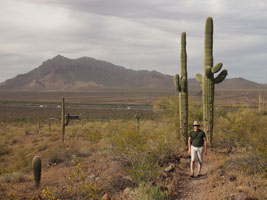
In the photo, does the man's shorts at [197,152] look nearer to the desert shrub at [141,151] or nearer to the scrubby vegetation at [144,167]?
the scrubby vegetation at [144,167]

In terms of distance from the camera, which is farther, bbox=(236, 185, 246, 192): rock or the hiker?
the hiker

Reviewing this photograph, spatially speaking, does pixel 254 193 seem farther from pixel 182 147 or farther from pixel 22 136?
pixel 22 136

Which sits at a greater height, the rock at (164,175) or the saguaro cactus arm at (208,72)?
the saguaro cactus arm at (208,72)

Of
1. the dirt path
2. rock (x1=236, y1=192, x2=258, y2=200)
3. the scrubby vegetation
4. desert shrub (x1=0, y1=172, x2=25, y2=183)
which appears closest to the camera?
rock (x1=236, y1=192, x2=258, y2=200)

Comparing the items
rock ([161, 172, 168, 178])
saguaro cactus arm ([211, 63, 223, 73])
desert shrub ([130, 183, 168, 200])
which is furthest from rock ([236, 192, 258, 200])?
saguaro cactus arm ([211, 63, 223, 73])

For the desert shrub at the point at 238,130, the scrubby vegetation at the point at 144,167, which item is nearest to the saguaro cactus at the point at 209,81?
the desert shrub at the point at 238,130

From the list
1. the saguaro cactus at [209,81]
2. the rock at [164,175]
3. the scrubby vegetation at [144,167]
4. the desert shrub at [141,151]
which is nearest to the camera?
the scrubby vegetation at [144,167]

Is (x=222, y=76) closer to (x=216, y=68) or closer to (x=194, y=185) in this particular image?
(x=216, y=68)

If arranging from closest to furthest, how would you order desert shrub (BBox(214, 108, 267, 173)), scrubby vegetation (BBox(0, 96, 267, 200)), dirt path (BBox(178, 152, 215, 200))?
dirt path (BBox(178, 152, 215, 200)), scrubby vegetation (BBox(0, 96, 267, 200)), desert shrub (BBox(214, 108, 267, 173))

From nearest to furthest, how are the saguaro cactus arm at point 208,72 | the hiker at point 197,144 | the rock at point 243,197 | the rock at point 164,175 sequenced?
1. the rock at point 243,197
2. the rock at point 164,175
3. the hiker at point 197,144
4. the saguaro cactus arm at point 208,72

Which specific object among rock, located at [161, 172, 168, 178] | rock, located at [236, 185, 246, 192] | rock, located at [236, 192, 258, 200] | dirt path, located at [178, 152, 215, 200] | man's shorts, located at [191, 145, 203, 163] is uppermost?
man's shorts, located at [191, 145, 203, 163]

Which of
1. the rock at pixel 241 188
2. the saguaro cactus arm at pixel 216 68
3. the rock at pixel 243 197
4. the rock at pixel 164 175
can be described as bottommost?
the rock at pixel 164 175

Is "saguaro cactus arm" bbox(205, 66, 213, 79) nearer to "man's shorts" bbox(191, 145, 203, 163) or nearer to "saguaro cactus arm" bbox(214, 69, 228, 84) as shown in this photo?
"saguaro cactus arm" bbox(214, 69, 228, 84)

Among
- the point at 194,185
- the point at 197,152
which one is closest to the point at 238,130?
the point at 197,152
